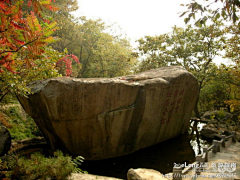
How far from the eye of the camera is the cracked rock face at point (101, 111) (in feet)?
19.3

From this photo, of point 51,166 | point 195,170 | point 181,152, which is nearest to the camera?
point 51,166

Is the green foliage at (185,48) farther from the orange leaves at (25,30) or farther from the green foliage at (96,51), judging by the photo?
the orange leaves at (25,30)

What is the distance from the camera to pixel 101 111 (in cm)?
635

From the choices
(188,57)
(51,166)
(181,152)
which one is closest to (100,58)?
(188,57)

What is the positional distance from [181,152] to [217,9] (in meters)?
6.58

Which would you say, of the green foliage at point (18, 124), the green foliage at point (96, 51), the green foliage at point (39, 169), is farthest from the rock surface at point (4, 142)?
the green foliage at point (96, 51)

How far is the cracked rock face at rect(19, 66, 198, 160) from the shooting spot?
5871 mm

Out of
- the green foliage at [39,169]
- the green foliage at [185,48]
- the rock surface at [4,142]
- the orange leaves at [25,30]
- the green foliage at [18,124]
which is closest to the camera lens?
the orange leaves at [25,30]

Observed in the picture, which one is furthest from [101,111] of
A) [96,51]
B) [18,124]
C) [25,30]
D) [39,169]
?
[96,51]

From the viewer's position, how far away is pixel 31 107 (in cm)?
649

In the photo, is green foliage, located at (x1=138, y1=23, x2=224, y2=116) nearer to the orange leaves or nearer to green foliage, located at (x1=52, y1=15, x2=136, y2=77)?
green foliage, located at (x1=52, y1=15, x2=136, y2=77)

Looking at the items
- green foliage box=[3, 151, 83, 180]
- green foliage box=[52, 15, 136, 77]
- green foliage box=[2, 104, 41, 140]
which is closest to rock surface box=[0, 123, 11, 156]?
green foliage box=[2, 104, 41, 140]

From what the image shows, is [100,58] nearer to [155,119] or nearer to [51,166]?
[155,119]

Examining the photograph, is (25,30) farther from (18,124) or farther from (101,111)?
(18,124)
